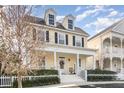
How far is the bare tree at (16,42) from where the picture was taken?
930cm

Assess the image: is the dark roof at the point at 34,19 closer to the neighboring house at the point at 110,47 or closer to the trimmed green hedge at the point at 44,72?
the trimmed green hedge at the point at 44,72

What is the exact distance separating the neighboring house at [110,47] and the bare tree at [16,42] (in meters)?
3.12

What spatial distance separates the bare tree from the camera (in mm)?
9305

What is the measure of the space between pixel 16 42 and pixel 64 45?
3.66 meters

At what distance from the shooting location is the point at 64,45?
1269cm

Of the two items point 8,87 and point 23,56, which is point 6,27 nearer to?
point 23,56

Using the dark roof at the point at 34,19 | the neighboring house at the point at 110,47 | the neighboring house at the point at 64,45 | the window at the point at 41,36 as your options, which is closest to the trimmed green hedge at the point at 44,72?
the neighboring house at the point at 64,45

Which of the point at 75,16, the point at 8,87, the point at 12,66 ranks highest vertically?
the point at 75,16

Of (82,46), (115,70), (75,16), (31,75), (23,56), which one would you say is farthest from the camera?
(82,46)

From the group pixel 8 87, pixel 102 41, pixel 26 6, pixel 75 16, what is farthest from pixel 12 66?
pixel 102 41

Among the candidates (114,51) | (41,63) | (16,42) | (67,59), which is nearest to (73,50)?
(67,59)

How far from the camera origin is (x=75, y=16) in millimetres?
11141

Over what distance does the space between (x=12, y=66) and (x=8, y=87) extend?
2.96ft

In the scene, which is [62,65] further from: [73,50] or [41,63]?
[41,63]
